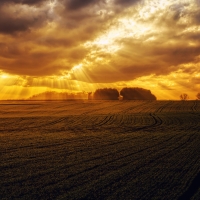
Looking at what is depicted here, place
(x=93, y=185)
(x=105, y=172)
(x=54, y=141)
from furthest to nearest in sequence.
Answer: (x=54, y=141), (x=105, y=172), (x=93, y=185)

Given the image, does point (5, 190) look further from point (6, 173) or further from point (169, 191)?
point (169, 191)

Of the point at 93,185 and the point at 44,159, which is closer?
the point at 93,185

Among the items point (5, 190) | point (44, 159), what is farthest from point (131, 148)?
point (5, 190)

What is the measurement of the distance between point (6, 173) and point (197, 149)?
11.7m

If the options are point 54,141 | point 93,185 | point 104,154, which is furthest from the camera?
point 54,141

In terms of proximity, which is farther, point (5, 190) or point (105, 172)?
point (105, 172)

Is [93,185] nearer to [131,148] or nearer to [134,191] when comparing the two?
[134,191]

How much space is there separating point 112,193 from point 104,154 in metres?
6.67

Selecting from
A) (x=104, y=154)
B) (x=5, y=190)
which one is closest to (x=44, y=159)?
(x=104, y=154)

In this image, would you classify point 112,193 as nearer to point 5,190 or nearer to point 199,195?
point 199,195

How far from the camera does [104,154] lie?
1644 centimetres

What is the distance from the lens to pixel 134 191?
391 inches

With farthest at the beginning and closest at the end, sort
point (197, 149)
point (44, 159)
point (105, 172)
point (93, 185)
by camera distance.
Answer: point (197, 149) → point (44, 159) → point (105, 172) → point (93, 185)

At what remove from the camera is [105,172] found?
12.4 metres
